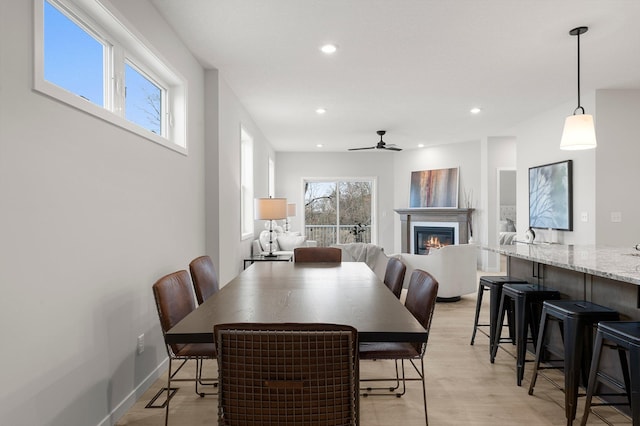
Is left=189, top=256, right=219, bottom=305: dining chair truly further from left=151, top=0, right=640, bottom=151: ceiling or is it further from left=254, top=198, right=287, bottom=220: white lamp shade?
left=254, top=198, right=287, bottom=220: white lamp shade

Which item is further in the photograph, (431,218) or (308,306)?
(431,218)

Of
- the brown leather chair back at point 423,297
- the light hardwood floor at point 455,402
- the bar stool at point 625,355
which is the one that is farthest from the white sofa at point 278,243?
the bar stool at point 625,355

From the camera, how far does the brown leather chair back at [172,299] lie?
1.97m

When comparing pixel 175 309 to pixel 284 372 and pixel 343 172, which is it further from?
pixel 343 172

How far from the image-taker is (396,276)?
277 centimetres

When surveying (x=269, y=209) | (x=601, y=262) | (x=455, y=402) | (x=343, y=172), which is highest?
(x=343, y=172)

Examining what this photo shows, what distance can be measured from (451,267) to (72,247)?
4428mm

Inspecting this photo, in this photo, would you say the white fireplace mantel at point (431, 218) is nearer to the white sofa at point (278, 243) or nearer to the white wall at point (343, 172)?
the white wall at point (343, 172)

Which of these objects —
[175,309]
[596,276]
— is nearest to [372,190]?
[596,276]

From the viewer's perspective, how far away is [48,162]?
1.72 metres

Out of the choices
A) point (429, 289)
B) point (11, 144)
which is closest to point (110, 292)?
→ point (11, 144)

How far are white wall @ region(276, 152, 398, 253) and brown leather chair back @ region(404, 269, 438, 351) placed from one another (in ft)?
23.7

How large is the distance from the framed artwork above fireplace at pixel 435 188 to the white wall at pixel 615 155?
3729mm

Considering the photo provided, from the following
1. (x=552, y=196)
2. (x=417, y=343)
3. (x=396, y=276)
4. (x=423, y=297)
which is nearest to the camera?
(x=417, y=343)
